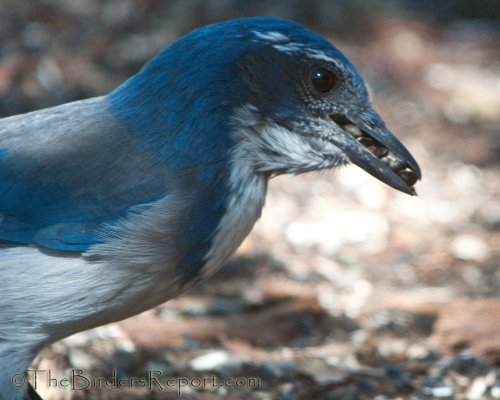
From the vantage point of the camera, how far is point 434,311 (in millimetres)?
4523

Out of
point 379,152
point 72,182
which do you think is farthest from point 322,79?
point 72,182

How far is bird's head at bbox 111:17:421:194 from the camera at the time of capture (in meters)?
2.99

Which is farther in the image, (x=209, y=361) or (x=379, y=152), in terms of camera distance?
(x=209, y=361)

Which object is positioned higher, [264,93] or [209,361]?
[264,93]

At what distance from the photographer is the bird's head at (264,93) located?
9.82ft

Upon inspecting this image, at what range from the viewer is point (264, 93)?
301 cm

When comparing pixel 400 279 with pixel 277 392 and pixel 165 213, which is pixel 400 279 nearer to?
pixel 277 392

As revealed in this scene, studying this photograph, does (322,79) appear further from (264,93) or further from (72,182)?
(72,182)

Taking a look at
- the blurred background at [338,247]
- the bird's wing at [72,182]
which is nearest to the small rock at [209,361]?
the blurred background at [338,247]

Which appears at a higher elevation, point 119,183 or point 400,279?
point 119,183

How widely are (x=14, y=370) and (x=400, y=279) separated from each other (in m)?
3.03

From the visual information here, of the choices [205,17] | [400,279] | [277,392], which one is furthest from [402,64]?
[277,392]

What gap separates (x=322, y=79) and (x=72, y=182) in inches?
43.6

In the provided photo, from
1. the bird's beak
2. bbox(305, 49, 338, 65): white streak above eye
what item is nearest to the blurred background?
the bird's beak
